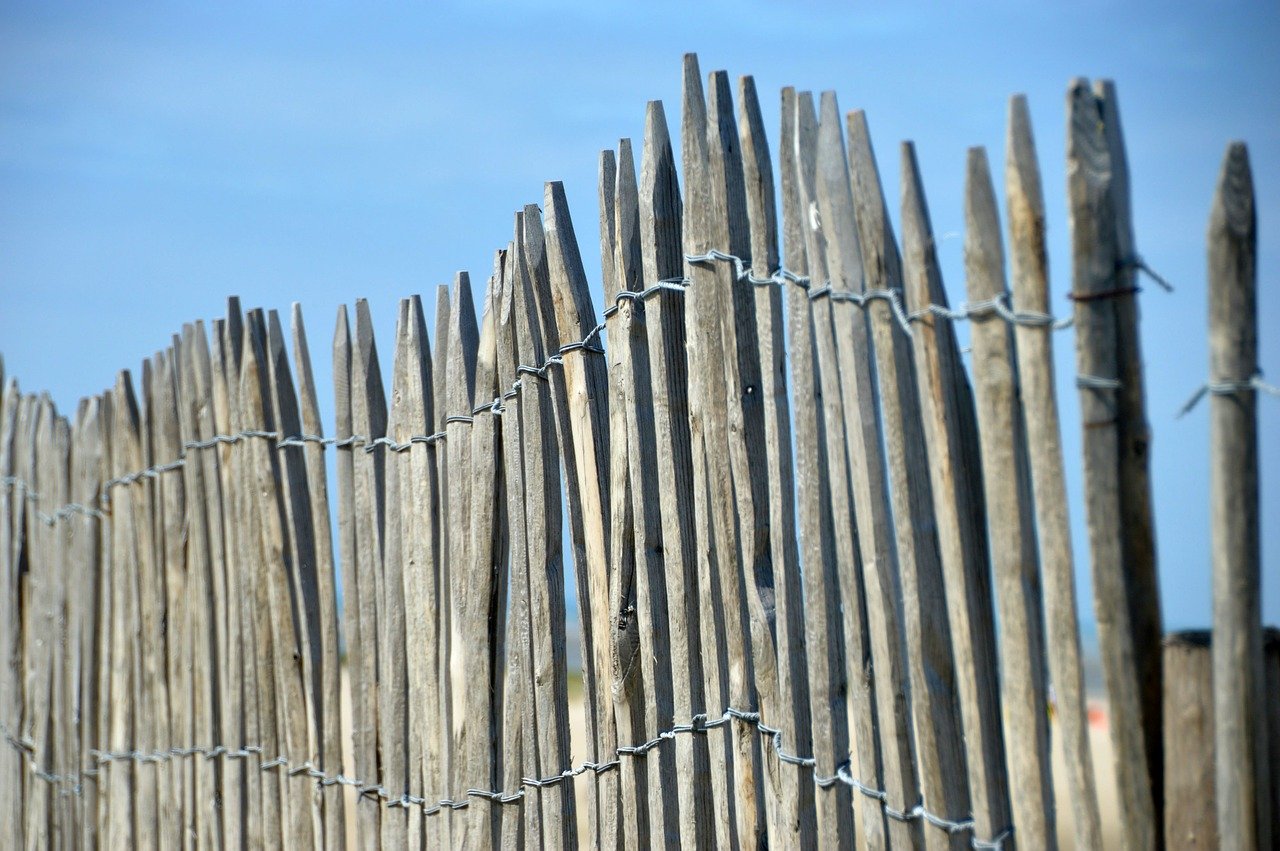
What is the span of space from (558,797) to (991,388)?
1677 mm

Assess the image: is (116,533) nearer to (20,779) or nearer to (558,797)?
(20,779)

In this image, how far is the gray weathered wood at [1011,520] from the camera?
188 centimetres

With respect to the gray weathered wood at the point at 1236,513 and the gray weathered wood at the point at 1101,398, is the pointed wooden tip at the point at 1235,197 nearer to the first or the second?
the gray weathered wood at the point at 1236,513

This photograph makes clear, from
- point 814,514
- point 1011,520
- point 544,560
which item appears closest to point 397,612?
point 544,560

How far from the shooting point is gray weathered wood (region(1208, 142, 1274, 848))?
1.62 metres

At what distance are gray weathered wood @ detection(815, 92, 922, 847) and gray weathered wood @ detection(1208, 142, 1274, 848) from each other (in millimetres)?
579

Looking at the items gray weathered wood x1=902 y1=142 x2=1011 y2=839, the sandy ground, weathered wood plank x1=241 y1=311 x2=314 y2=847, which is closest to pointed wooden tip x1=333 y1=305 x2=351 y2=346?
weathered wood plank x1=241 y1=311 x2=314 y2=847

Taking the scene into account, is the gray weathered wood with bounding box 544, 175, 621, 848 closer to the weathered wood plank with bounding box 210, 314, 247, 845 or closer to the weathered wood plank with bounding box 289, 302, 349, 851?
the weathered wood plank with bounding box 289, 302, 349, 851

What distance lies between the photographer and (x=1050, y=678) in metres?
1.88

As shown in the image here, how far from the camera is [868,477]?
2146mm

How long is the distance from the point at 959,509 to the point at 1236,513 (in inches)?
17.6

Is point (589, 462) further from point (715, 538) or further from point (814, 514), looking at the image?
point (814, 514)

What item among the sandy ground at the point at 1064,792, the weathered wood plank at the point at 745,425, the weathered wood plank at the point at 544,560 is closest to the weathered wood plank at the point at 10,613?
the sandy ground at the point at 1064,792

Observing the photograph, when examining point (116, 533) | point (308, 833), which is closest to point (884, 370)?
point (308, 833)
